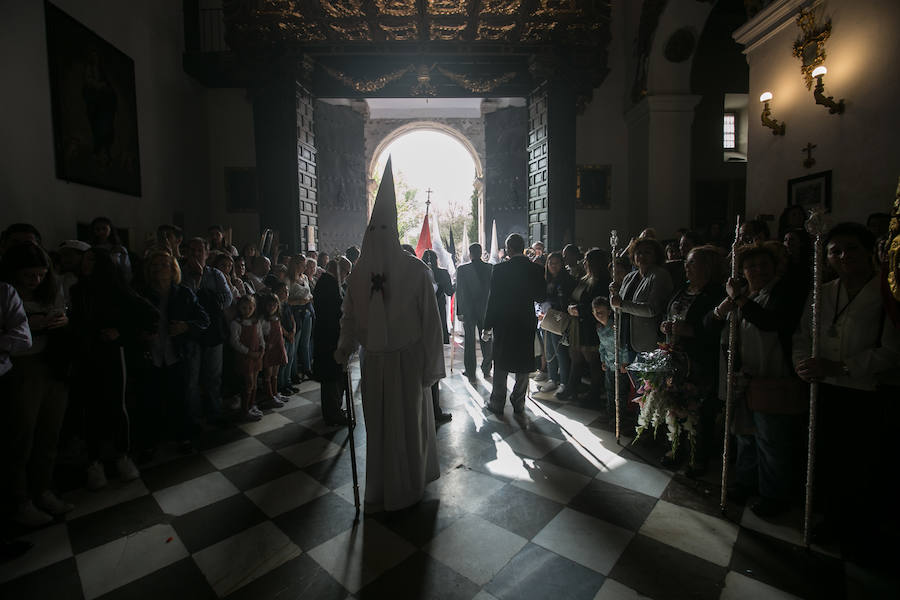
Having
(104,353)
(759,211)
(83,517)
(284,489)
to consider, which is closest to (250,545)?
(284,489)

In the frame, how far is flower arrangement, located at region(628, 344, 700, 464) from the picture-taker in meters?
3.21

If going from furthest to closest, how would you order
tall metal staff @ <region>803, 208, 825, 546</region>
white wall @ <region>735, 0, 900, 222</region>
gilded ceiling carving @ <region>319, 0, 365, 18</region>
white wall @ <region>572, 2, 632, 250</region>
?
white wall @ <region>572, 2, 632, 250</region>
gilded ceiling carving @ <region>319, 0, 365, 18</region>
white wall @ <region>735, 0, 900, 222</region>
tall metal staff @ <region>803, 208, 825, 546</region>

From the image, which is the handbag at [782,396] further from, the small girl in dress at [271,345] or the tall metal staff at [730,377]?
the small girl in dress at [271,345]

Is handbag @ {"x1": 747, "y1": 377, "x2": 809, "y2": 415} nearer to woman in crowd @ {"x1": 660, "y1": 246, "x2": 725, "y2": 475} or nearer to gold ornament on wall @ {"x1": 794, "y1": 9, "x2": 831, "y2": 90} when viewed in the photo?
woman in crowd @ {"x1": 660, "y1": 246, "x2": 725, "y2": 475}

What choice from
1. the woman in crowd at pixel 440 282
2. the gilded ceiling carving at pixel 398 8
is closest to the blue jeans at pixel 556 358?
the woman in crowd at pixel 440 282

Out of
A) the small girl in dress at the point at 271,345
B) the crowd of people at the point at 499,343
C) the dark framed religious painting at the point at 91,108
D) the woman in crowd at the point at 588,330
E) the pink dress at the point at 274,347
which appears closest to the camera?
the crowd of people at the point at 499,343

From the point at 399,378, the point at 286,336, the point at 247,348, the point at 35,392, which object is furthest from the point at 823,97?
the point at 35,392

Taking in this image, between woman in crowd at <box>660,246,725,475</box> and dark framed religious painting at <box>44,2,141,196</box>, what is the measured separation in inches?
283

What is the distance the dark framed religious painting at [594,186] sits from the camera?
9969 millimetres

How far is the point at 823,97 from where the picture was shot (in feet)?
16.6

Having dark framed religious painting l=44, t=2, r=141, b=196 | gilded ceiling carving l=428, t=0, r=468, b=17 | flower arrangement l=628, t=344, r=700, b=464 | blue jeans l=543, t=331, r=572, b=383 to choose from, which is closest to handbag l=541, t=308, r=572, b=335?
blue jeans l=543, t=331, r=572, b=383

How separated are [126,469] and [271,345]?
1.86 meters

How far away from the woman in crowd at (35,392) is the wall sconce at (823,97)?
24.7ft

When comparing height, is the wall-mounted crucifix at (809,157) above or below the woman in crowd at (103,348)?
above
